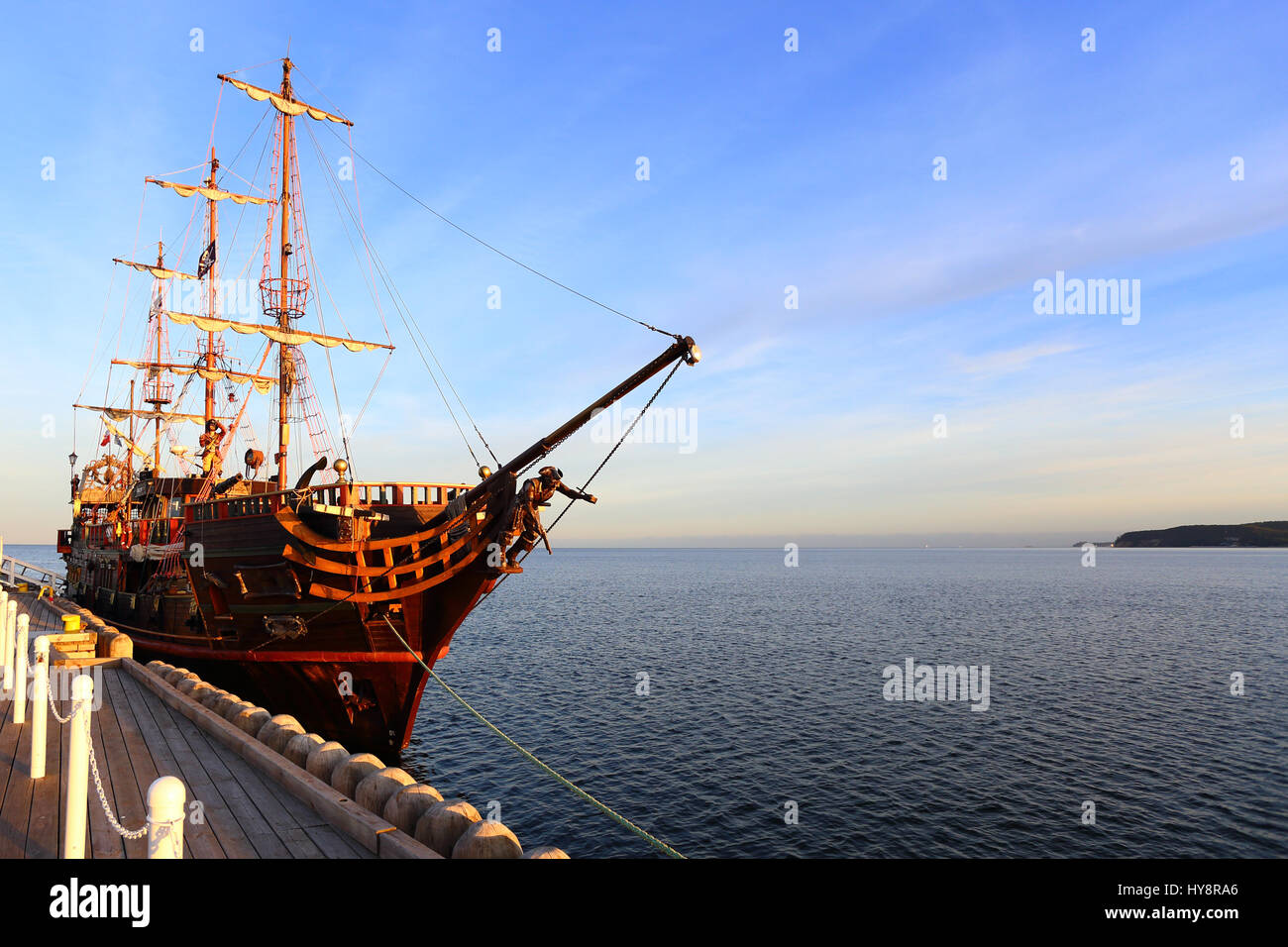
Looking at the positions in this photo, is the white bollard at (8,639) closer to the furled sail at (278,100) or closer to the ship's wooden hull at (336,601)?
the ship's wooden hull at (336,601)

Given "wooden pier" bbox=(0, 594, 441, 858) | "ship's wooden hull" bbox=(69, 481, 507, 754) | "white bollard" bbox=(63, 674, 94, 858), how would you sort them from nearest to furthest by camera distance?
"white bollard" bbox=(63, 674, 94, 858) < "wooden pier" bbox=(0, 594, 441, 858) < "ship's wooden hull" bbox=(69, 481, 507, 754)

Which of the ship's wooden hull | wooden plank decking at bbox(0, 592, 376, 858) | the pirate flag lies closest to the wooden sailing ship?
the ship's wooden hull

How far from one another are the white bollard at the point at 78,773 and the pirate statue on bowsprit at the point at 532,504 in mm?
11040

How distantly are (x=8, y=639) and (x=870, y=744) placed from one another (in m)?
22.5

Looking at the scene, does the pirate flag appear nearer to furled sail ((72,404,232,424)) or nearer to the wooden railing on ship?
furled sail ((72,404,232,424))

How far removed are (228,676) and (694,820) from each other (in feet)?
48.4

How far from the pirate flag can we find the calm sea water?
26435 mm

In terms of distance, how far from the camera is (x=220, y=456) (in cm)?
2527

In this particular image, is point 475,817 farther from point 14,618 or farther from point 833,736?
point 833,736

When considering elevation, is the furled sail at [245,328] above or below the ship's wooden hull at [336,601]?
above

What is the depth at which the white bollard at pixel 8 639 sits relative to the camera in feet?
36.2

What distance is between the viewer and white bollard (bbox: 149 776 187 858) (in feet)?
12.7

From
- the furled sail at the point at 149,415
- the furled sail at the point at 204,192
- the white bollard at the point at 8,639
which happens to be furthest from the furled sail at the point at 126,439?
the white bollard at the point at 8,639
